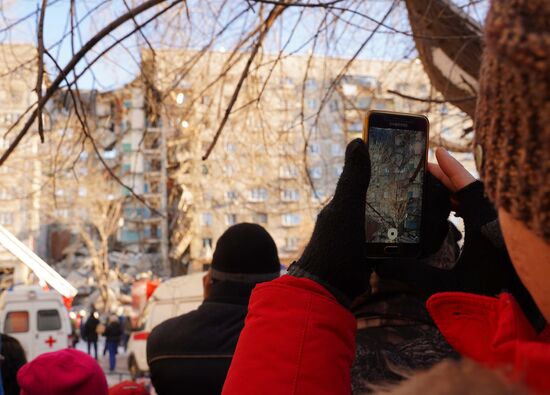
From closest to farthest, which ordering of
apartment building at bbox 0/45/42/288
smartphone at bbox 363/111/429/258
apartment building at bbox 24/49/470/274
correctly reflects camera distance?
smartphone at bbox 363/111/429/258 < apartment building at bbox 0/45/42/288 < apartment building at bbox 24/49/470/274

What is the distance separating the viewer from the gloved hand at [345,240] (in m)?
1.07

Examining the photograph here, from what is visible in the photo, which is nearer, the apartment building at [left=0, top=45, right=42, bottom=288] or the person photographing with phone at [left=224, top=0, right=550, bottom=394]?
the person photographing with phone at [left=224, top=0, right=550, bottom=394]

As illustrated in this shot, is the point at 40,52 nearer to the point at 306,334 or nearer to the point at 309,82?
the point at 306,334

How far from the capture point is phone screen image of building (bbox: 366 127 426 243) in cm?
124

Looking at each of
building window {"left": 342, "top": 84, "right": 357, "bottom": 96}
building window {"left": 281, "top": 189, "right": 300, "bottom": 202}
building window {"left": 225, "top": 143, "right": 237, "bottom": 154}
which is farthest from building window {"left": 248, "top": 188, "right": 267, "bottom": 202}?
building window {"left": 342, "top": 84, "right": 357, "bottom": 96}

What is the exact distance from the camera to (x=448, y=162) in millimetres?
1256

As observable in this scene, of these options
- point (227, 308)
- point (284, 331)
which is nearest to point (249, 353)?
point (284, 331)

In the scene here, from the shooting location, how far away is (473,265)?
1196 mm

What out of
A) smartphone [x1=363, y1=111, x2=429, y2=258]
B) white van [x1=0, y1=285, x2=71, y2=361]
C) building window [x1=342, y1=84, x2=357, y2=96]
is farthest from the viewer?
white van [x1=0, y1=285, x2=71, y2=361]

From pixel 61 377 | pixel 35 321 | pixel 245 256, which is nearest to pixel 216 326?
pixel 245 256

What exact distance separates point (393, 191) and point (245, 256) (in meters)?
1.19

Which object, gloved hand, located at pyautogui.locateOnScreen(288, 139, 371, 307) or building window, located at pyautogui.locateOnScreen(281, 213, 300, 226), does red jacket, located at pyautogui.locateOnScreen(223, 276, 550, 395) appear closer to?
gloved hand, located at pyautogui.locateOnScreen(288, 139, 371, 307)

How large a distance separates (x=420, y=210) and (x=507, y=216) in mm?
508

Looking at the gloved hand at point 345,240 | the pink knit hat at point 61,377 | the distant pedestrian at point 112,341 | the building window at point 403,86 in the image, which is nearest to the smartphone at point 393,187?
the gloved hand at point 345,240
